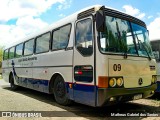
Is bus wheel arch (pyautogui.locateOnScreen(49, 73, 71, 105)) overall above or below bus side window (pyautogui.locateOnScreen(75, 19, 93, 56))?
below

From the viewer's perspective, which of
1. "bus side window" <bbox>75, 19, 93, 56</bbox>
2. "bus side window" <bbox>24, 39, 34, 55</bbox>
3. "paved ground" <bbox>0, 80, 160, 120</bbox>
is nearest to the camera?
"bus side window" <bbox>75, 19, 93, 56</bbox>

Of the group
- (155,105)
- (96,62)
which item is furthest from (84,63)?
(155,105)

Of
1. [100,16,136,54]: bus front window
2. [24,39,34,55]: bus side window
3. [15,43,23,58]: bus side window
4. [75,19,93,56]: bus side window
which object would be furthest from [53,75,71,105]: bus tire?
[15,43,23,58]: bus side window

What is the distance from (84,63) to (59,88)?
2000 mm

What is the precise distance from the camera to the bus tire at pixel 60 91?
8516mm

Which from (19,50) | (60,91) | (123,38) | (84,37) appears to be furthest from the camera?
(19,50)

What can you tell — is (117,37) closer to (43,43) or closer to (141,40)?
(141,40)

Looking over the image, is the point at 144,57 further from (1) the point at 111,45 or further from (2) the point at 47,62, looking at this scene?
(2) the point at 47,62

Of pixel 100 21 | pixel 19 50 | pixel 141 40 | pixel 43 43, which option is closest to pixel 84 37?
pixel 100 21

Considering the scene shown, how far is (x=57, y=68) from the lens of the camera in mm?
8820

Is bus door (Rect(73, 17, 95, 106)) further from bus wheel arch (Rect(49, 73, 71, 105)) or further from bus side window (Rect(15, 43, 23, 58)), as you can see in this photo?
bus side window (Rect(15, 43, 23, 58))

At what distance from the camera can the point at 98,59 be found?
6.70 metres

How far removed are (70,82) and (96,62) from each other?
1.51 m

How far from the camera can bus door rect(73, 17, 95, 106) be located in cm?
691
